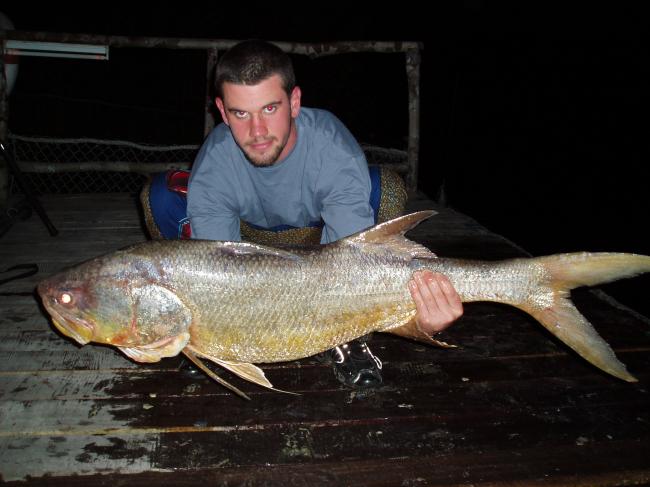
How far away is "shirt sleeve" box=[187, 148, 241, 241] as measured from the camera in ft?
10.8

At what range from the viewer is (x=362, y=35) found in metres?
32.0

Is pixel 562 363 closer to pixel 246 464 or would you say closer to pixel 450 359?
pixel 450 359

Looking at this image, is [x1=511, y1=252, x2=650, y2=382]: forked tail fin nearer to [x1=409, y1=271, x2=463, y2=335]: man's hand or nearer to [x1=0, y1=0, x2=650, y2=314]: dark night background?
[x1=409, y1=271, x2=463, y2=335]: man's hand

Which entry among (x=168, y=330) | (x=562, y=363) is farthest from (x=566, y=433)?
(x=168, y=330)

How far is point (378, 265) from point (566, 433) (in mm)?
1355

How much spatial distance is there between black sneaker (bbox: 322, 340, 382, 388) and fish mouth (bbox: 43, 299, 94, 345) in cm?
141

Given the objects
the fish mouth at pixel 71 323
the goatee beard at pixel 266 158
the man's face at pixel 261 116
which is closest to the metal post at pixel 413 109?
the man's face at pixel 261 116

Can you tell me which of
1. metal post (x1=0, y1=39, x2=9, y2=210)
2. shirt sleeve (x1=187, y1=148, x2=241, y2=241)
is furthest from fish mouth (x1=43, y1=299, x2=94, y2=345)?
metal post (x1=0, y1=39, x2=9, y2=210)

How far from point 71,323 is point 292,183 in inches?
65.7

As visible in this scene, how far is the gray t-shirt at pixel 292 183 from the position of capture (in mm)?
3309

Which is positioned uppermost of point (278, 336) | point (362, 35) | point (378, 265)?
point (362, 35)

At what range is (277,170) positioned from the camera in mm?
3459

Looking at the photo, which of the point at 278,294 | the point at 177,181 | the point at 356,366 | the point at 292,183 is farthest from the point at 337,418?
the point at 177,181

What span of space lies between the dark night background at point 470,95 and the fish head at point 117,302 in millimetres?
6804
